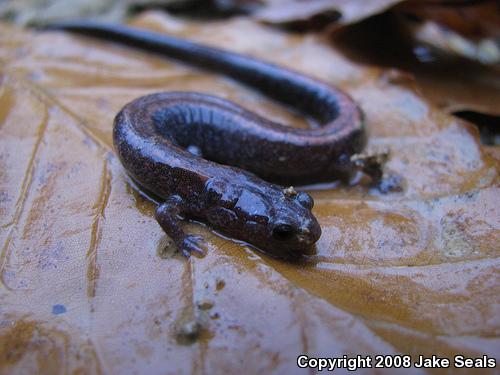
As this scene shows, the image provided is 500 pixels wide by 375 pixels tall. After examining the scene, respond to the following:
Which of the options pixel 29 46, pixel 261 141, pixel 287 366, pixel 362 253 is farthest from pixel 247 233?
pixel 29 46

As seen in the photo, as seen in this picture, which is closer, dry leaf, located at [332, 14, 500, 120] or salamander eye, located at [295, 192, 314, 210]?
salamander eye, located at [295, 192, 314, 210]

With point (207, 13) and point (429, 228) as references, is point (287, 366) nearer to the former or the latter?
point (429, 228)

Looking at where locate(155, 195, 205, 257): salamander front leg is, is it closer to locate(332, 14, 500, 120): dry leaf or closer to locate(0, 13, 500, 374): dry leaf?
locate(0, 13, 500, 374): dry leaf

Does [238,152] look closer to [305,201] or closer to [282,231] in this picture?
[305,201]

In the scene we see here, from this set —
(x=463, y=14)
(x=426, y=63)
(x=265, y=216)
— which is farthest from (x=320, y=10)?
(x=265, y=216)

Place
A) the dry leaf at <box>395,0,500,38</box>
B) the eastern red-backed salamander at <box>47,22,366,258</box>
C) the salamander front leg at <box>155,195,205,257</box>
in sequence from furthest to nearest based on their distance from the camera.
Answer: the dry leaf at <box>395,0,500,38</box> → the eastern red-backed salamander at <box>47,22,366,258</box> → the salamander front leg at <box>155,195,205,257</box>

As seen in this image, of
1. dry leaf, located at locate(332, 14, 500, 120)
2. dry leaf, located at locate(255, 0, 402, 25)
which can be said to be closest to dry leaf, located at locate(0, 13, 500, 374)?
dry leaf, located at locate(332, 14, 500, 120)
